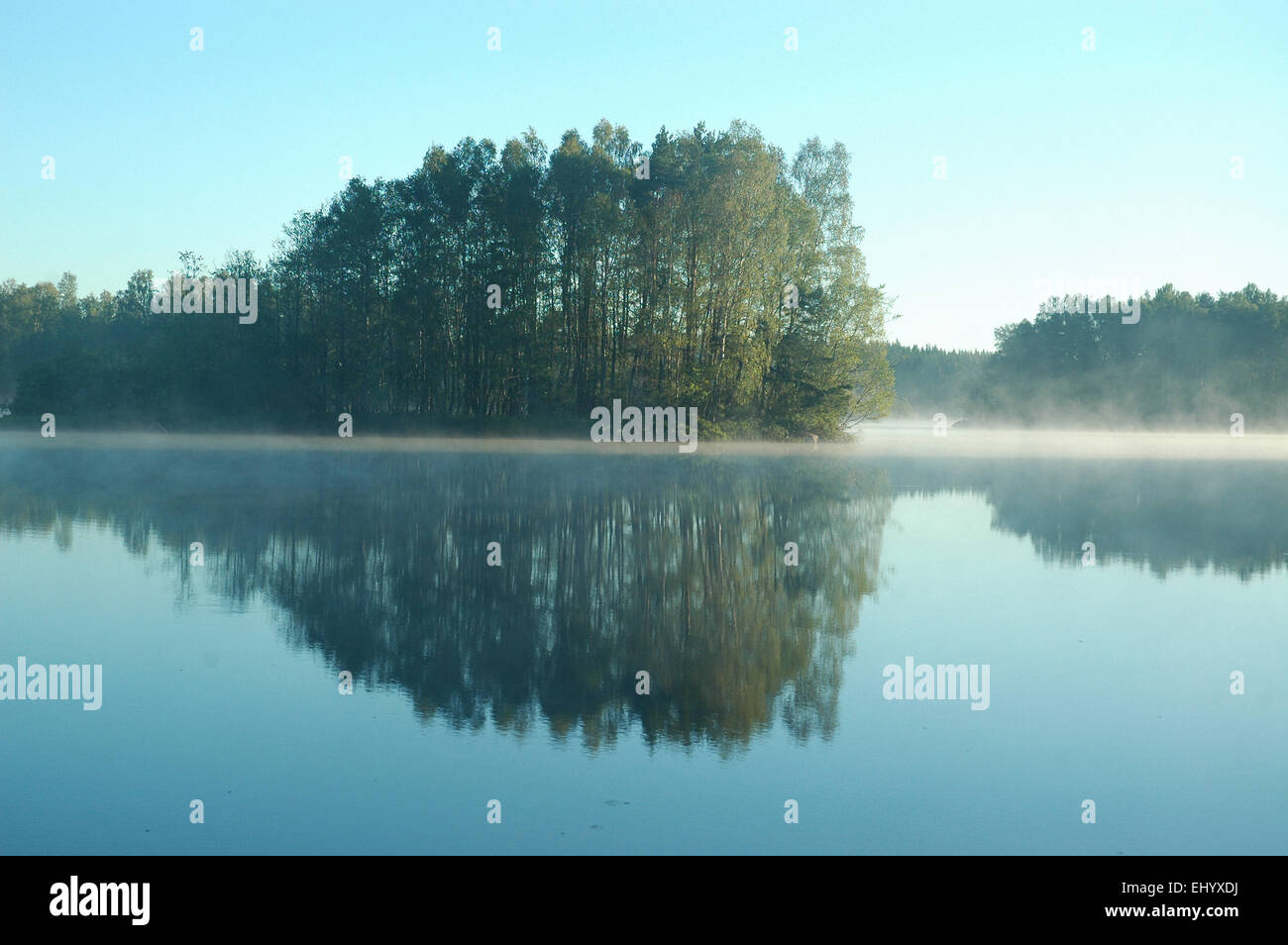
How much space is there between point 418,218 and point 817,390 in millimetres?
21048

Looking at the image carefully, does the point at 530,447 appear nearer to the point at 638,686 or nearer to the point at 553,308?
the point at 553,308

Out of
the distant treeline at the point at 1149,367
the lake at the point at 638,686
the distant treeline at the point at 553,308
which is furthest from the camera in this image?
the distant treeline at the point at 1149,367

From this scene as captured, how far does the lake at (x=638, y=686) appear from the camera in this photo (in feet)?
14.4

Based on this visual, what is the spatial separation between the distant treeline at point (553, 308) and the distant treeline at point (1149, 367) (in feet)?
176

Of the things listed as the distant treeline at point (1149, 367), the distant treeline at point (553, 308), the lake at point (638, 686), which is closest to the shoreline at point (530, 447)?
the distant treeline at point (553, 308)

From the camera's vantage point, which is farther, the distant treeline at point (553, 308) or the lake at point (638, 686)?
the distant treeline at point (553, 308)

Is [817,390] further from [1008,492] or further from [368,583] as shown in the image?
[368,583]

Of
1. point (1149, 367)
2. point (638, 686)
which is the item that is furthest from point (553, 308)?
point (1149, 367)

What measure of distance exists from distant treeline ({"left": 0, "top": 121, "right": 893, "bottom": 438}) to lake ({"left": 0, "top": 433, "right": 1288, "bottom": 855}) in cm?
3229

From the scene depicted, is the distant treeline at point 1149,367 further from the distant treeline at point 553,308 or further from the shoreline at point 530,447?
the distant treeline at point 553,308

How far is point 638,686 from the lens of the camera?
6.45 meters

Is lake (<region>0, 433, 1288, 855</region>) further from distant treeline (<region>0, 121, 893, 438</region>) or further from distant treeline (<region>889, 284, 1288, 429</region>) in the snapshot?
distant treeline (<region>889, 284, 1288, 429</region>)

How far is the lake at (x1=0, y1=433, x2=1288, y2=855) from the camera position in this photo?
172 inches

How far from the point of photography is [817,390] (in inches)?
1777
